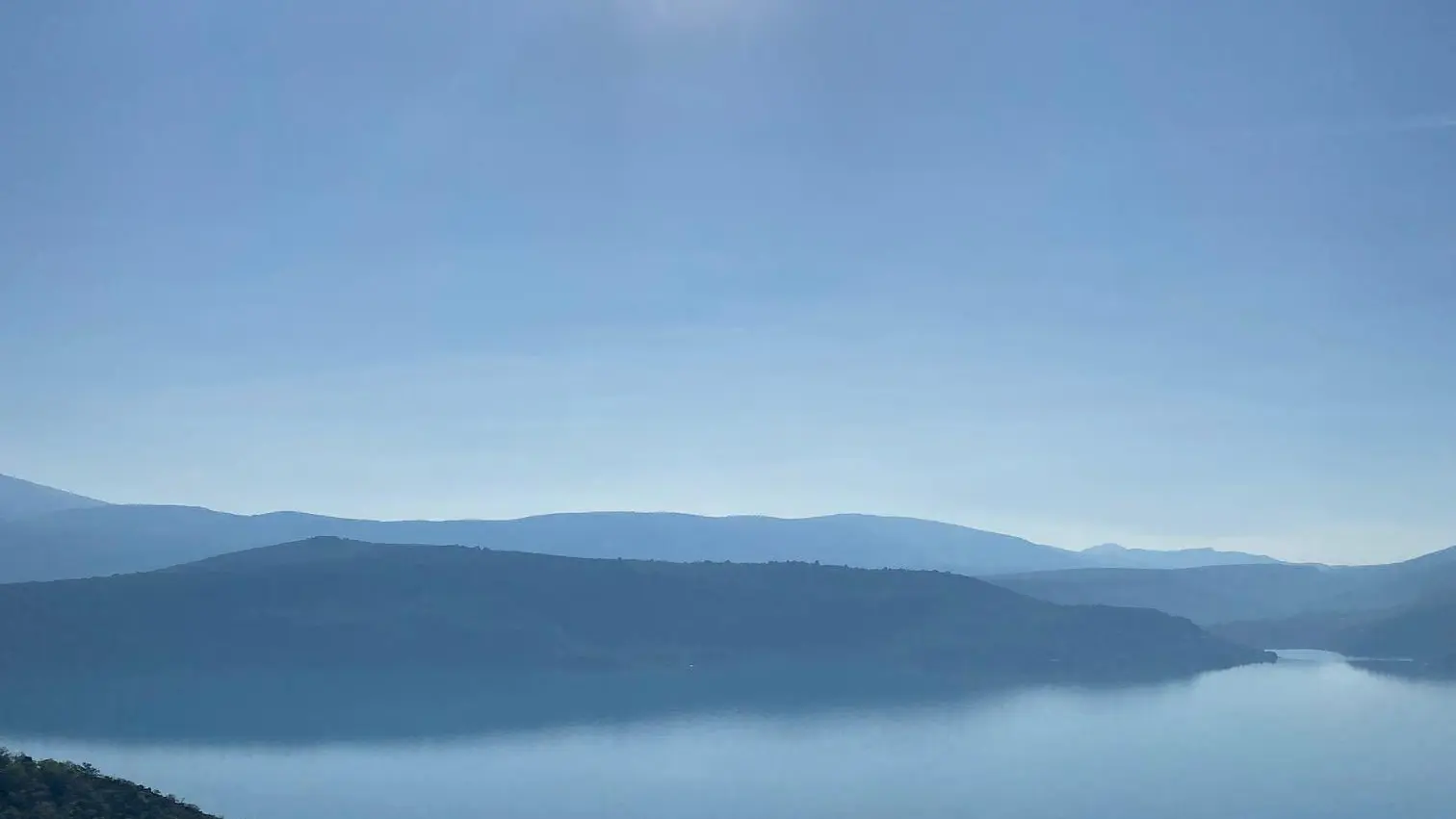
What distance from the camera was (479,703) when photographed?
243 feet

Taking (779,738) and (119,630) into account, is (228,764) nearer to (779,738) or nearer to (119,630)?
(779,738)

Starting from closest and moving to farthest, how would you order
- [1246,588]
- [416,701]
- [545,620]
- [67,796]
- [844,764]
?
1. [67,796]
2. [844,764]
3. [416,701]
4. [545,620]
5. [1246,588]

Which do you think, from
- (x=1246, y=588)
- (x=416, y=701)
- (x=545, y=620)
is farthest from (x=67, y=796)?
(x=1246, y=588)

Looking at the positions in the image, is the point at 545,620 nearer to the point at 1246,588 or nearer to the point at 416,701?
the point at 416,701

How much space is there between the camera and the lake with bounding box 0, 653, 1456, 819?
39906 mm

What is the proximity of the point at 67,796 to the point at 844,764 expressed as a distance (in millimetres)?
35087

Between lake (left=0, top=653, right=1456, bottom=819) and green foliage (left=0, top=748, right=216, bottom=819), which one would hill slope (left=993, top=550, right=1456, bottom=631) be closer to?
lake (left=0, top=653, right=1456, bottom=819)

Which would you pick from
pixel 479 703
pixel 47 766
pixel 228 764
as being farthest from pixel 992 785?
pixel 479 703

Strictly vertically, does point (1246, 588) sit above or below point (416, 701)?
above

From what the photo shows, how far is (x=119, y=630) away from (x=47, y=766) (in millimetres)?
87387

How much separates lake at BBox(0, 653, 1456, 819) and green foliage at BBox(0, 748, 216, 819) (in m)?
18.0

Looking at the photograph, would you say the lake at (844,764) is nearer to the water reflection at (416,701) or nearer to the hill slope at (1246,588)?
the water reflection at (416,701)

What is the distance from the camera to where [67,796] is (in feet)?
62.7

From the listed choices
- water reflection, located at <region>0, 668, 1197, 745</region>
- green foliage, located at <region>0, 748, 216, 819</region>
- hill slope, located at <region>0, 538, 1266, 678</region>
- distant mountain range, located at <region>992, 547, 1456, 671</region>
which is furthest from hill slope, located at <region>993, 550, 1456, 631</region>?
green foliage, located at <region>0, 748, 216, 819</region>
